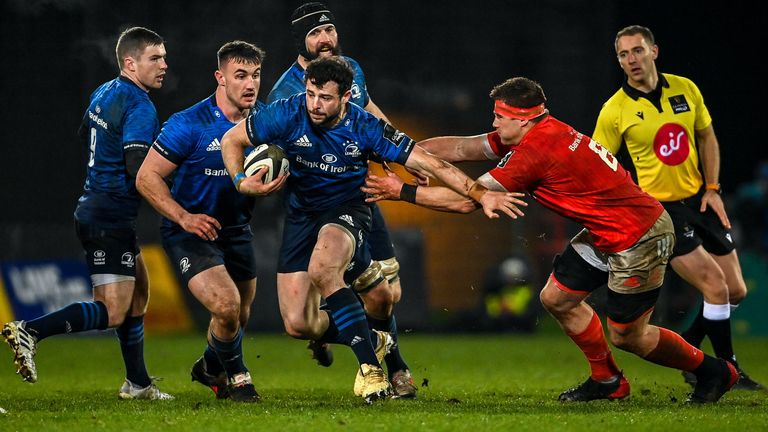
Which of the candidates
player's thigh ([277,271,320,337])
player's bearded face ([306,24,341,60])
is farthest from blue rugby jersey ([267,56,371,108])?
player's thigh ([277,271,320,337])

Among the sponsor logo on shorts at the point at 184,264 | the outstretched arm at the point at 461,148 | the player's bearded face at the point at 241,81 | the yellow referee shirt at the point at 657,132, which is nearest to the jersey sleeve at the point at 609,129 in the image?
the yellow referee shirt at the point at 657,132

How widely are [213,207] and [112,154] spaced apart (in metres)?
0.79

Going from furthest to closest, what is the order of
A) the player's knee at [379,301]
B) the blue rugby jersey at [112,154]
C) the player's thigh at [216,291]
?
the player's knee at [379,301]
the blue rugby jersey at [112,154]
the player's thigh at [216,291]

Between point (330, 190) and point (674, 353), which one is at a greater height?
point (330, 190)

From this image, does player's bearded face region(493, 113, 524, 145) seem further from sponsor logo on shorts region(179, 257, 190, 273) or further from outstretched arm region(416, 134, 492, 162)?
sponsor logo on shorts region(179, 257, 190, 273)

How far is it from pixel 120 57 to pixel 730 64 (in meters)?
14.4

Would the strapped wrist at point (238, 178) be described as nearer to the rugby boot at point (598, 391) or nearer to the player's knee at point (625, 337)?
the player's knee at point (625, 337)

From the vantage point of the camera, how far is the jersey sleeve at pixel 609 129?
8.61 m

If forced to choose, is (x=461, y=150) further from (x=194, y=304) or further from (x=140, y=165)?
(x=194, y=304)

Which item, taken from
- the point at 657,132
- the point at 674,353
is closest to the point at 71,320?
the point at 674,353

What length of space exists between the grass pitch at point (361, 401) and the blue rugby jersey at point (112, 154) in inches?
50.8

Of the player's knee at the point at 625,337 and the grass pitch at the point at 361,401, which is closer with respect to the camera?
the grass pitch at the point at 361,401

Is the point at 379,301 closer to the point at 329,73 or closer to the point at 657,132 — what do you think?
the point at 329,73

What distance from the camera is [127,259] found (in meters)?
7.82
